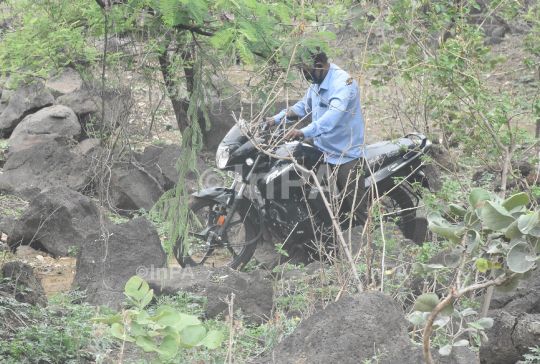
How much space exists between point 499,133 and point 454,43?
2.69 ft

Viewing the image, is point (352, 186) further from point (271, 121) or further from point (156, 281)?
point (156, 281)

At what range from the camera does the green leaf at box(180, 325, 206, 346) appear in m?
2.29

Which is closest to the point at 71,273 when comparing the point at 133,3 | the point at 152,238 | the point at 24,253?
the point at 24,253

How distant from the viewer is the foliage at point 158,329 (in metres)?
2.24

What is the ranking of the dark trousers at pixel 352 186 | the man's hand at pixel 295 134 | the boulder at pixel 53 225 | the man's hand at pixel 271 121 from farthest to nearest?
the boulder at pixel 53 225
the dark trousers at pixel 352 186
the man's hand at pixel 271 121
the man's hand at pixel 295 134

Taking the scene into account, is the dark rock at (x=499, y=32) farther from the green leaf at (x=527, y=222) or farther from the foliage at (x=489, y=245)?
the green leaf at (x=527, y=222)

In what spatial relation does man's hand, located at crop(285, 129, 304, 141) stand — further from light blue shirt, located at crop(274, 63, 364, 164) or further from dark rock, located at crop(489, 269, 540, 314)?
dark rock, located at crop(489, 269, 540, 314)

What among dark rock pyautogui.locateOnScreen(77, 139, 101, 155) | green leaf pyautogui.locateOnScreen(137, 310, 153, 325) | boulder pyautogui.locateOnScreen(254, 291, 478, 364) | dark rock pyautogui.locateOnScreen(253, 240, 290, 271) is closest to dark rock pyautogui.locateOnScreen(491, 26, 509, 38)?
dark rock pyautogui.locateOnScreen(77, 139, 101, 155)

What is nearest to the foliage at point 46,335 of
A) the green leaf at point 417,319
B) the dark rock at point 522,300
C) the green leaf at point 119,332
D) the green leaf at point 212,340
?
the green leaf at point 119,332

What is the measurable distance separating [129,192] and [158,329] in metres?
5.50

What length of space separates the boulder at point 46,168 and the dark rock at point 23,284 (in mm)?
3801

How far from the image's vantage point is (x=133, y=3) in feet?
12.0

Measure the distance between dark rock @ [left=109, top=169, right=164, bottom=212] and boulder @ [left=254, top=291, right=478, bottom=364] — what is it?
209 inches

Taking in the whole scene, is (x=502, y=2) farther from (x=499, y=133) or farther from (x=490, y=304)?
(x=490, y=304)
